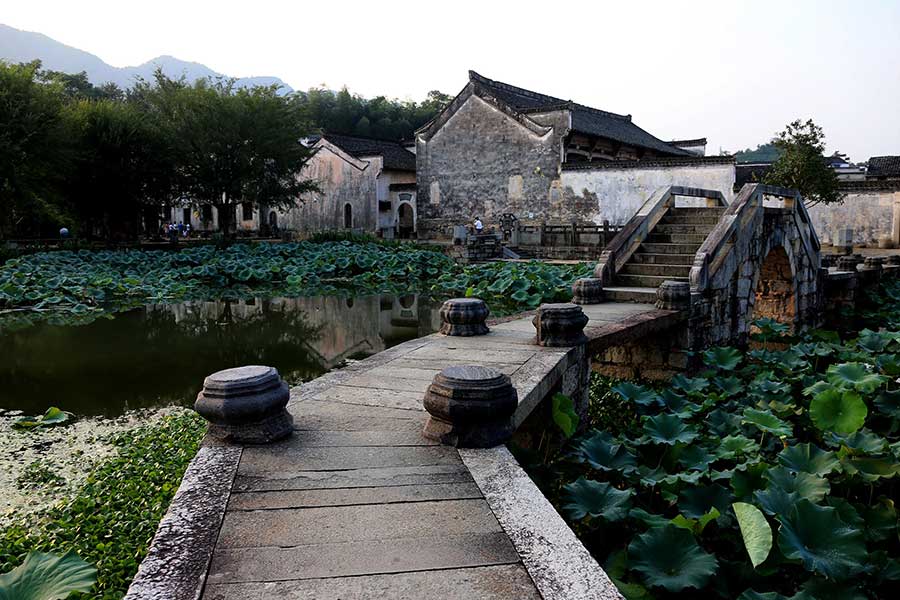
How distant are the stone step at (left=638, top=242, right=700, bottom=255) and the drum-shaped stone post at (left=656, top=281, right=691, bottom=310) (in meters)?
1.68

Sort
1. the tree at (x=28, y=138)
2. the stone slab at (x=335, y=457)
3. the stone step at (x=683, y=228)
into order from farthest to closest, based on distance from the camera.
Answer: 1. the tree at (x=28, y=138)
2. the stone step at (x=683, y=228)
3. the stone slab at (x=335, y=457)

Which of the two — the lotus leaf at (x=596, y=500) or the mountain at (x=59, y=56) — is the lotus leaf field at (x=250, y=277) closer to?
the lotus leaf at (x=596, y=500)

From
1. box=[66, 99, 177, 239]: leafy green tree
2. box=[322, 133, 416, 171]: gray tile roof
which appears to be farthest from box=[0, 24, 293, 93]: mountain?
box=[66, 99, 177, 239]: leafy green tree

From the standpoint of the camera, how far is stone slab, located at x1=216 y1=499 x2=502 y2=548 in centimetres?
221

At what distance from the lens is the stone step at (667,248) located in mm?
8727

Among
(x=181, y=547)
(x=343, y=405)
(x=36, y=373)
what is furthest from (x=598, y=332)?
(x=36, y=373)

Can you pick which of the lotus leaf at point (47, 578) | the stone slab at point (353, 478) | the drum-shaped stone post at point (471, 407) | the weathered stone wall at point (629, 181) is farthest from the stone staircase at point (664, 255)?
the weathered stone wall at point (629, 181)

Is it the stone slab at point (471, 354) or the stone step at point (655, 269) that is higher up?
the stone step at point (655, 269)

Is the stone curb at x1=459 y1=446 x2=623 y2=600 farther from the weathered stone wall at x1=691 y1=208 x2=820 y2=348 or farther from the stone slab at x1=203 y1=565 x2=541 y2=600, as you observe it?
the weathered stone wall at x1=691 y1=208 x2=820 y2=348

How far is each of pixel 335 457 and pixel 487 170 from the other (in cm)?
2195

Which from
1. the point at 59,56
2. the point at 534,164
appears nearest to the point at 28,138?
the point at 534,164

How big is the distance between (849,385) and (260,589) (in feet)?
14.7

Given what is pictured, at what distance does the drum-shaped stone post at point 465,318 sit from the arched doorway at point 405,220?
2232cm

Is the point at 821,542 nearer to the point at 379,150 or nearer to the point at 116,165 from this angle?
the point at 116,165
